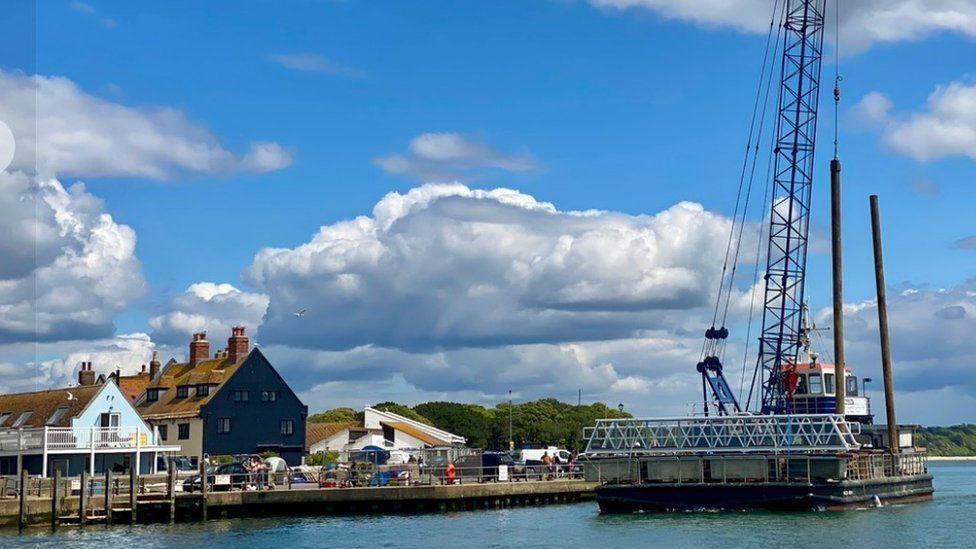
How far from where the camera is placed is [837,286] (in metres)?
78.6

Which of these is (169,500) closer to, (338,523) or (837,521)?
(338,523)

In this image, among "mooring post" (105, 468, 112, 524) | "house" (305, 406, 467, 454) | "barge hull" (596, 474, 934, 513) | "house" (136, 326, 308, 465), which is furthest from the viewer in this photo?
"house" (305, 406, 467, 454)

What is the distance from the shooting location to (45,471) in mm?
69938

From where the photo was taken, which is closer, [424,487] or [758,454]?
[758,454]

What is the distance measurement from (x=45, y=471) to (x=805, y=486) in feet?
128

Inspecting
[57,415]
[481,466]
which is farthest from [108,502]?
[57,415]

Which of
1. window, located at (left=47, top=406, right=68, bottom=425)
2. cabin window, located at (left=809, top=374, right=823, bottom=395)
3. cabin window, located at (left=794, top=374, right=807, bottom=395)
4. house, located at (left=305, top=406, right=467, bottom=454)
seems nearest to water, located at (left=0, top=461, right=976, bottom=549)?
cabin window, located at (left=809, top=374, right=823, bottom=395)

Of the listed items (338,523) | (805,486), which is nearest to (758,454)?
(805,486)

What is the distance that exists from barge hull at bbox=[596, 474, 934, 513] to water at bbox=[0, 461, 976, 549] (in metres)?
0.49

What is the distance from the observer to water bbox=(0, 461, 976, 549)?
51188mm

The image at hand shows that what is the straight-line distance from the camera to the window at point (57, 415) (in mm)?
78500

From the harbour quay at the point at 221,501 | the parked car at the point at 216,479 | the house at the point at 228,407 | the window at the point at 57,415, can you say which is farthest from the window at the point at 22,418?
the harbour quay at the point at 221,501

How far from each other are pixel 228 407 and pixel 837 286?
43.1 m

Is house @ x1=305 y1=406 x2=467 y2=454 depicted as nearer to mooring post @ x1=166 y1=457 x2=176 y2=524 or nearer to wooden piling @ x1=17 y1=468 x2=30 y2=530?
mooring post @ x1=166 y1=457 x2=176 y2=524
